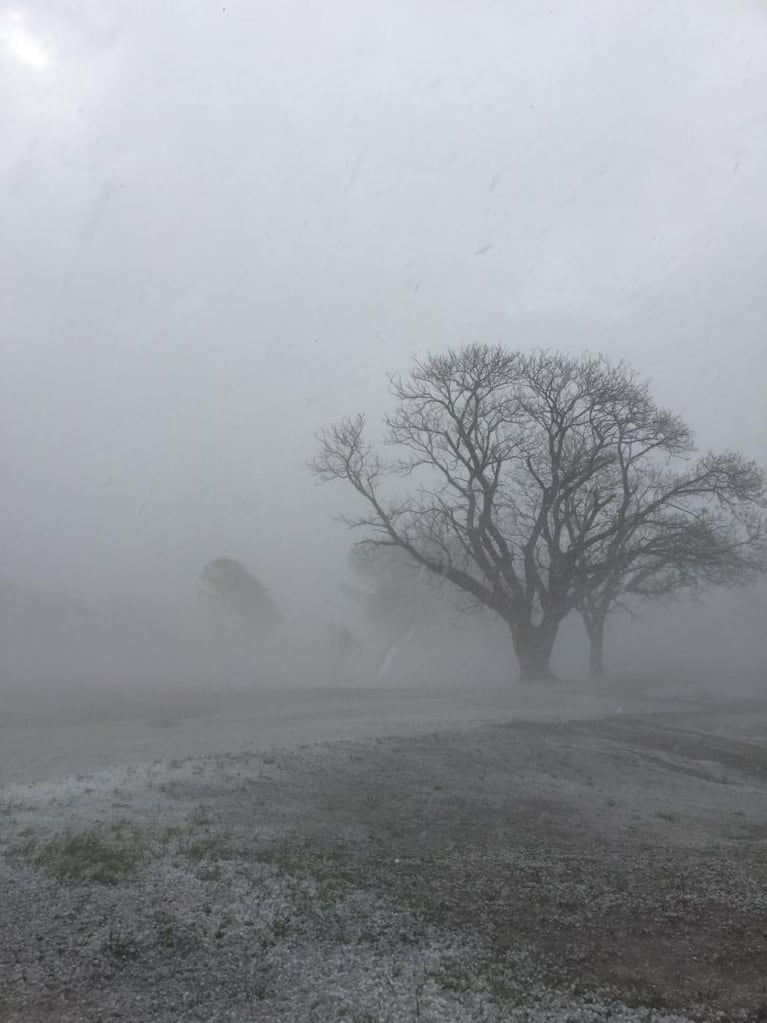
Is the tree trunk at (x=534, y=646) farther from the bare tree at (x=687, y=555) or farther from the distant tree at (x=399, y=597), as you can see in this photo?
the distant tree at (x=399, y=597)

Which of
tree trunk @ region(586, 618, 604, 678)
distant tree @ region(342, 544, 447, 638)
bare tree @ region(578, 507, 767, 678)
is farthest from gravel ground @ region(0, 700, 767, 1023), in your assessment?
distant tree @ region(342, 544, 447, 638)

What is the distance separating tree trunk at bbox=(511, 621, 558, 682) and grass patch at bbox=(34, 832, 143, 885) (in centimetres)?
2246

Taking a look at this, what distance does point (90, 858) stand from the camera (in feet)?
19.4

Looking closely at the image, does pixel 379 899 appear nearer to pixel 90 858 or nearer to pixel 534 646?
pixel 90 858

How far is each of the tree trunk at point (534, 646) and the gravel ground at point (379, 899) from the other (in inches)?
711

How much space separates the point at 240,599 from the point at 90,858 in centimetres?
6125

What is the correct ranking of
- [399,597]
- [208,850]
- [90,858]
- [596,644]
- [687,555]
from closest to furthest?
[90,858] < [208,850] < [687,555] < [596,644] < [399,597]

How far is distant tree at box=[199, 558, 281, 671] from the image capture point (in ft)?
215

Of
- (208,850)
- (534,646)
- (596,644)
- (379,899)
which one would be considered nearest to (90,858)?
(208,850)

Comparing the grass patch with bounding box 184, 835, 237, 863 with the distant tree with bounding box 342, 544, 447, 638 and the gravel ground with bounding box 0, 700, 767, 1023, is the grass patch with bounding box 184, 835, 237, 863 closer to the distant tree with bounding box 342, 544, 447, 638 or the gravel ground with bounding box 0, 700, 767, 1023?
the gravel ground with bounding box 0, 700, 767, 1023

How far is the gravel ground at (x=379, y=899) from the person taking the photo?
Answer: 4.02 meters

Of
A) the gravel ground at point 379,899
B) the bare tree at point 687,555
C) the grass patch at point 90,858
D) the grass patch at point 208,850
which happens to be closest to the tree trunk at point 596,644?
the bare tree at point 687,555

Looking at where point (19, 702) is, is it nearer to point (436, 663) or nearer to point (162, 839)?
point (162, 839)

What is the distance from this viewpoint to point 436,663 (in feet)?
223
